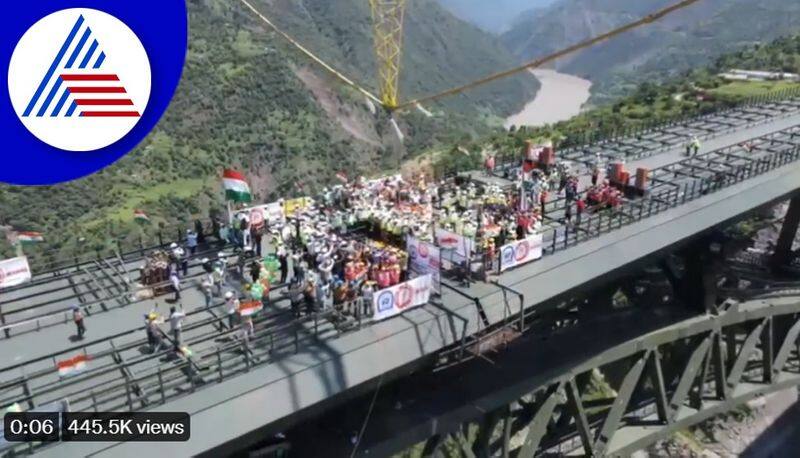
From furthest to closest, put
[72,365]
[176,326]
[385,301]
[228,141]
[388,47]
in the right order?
[228,141] < [388,47] < [385,301] < [176,326] < [72,365]

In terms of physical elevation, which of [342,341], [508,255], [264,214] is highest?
[264,214]

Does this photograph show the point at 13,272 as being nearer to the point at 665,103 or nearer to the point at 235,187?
the point at 235,187

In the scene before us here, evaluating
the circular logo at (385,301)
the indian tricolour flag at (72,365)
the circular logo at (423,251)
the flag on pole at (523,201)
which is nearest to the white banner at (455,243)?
the circular logo at (423,251)

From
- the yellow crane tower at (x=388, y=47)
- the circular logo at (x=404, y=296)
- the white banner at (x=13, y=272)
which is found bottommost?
the circular logo at (x=404, y=296)

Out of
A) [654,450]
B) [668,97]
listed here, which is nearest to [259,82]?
[668,97]

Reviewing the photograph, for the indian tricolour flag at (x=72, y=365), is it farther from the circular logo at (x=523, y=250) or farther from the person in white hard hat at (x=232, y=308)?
the circular logo at (x=523, y=250)

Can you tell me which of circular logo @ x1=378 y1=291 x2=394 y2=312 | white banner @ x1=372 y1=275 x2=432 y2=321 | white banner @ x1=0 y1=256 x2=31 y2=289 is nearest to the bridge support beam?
white banner @ x1=372 y1=275 x2=432 y2=321

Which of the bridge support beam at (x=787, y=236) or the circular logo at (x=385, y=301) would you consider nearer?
the circular logo at (x=385, y=301)

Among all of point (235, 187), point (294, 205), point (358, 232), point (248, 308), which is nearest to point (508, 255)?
point (358, 232)
